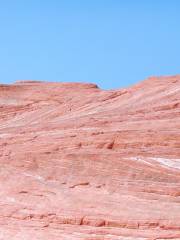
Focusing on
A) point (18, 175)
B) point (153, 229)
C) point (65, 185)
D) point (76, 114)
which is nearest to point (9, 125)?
point (76, 114)

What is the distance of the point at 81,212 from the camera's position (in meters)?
18.1

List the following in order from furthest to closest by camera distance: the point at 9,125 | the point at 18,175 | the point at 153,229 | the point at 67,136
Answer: the point at 9,125
the point at 67,136
the point at 18,175
the point at 153,229

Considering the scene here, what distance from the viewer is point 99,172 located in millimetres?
20672

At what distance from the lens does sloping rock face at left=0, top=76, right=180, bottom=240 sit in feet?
56.9

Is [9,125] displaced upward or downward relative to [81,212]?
upward

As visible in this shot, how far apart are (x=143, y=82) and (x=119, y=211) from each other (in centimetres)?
1447

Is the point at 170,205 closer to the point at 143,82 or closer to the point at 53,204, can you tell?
the point at 53,204

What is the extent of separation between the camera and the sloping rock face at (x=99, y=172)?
17328 mm

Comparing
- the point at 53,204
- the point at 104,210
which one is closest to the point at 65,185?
the point at 53,204

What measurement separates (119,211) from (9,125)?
14521mm

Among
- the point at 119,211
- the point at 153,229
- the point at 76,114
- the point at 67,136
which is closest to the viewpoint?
the point at 153,229

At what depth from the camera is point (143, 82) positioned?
103 ft

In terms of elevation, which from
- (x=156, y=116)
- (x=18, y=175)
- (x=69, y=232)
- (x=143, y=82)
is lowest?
(x=69, y=232)

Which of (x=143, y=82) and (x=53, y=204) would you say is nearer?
(x=53, y=204)
